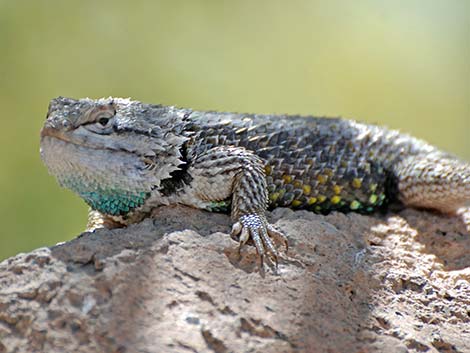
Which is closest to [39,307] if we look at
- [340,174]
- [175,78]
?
[340,174]

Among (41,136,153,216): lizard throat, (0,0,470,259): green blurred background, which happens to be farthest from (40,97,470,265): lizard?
(0,0,470,259): green blurred background

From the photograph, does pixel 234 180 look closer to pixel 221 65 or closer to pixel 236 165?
pixel 236 165

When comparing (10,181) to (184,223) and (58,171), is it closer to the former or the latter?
(58,171)

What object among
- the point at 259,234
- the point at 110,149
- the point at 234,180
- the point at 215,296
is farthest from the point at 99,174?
the point at 215,296

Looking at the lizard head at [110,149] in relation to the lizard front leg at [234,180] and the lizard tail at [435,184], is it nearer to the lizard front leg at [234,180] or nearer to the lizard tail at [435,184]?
the lizard front leg at [234,180]

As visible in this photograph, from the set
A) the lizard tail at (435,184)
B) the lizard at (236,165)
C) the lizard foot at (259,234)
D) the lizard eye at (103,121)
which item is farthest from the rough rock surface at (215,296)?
the lizard tail at (435,184)

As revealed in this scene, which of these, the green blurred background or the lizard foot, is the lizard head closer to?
the lizard foot
